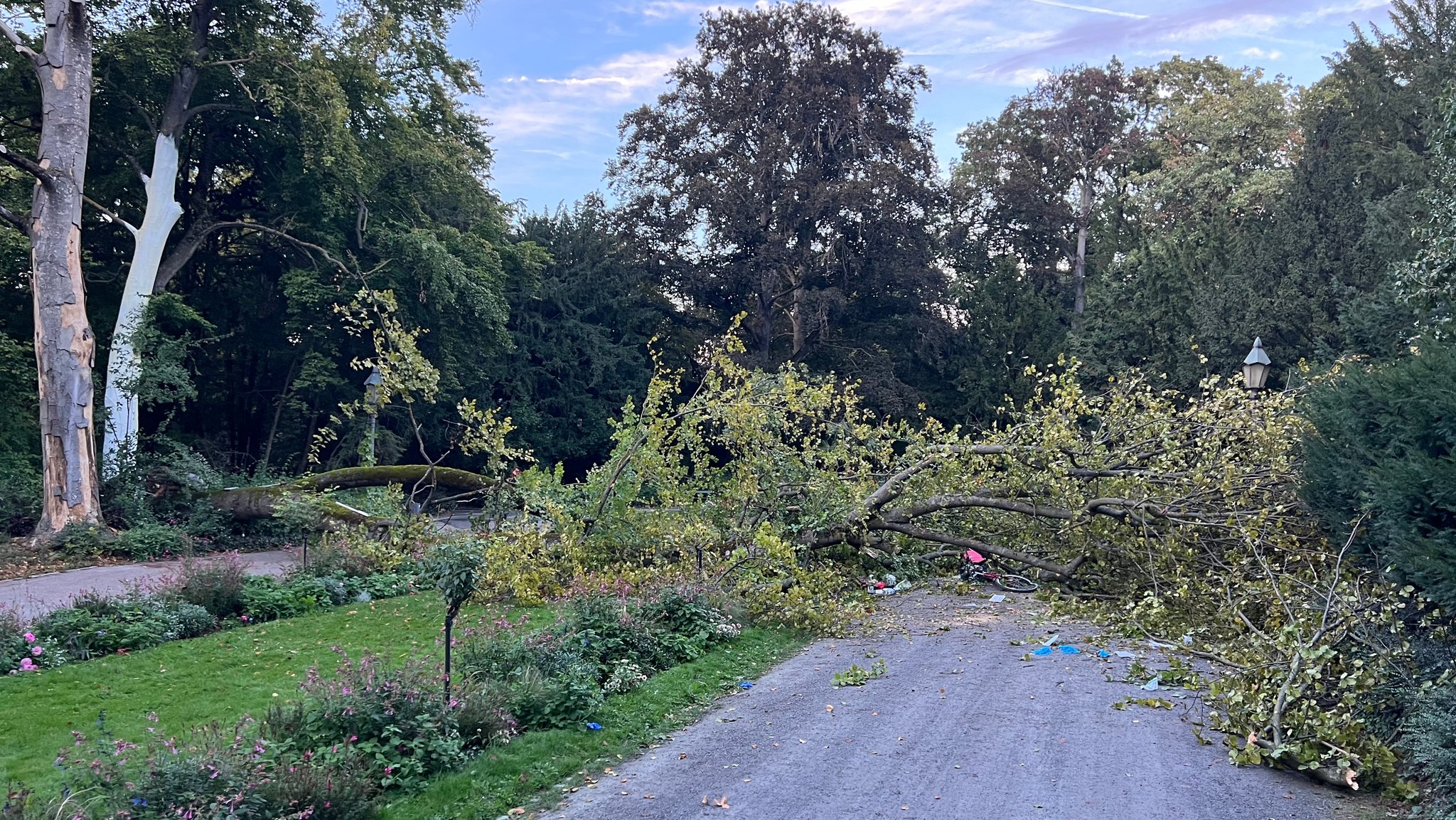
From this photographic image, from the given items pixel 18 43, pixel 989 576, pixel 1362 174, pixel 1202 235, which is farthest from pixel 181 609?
pixel 1202 235

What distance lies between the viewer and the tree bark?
42.4 ft

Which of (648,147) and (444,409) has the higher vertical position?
(648,147)

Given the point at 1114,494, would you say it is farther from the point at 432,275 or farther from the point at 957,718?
the point at 432,275

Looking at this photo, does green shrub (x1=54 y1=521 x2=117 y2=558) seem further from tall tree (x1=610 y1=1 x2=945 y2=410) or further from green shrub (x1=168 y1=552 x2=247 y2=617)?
tall tree (x1=610 y1=1 x2=945 y2=410)

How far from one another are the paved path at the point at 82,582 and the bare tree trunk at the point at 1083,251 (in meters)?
24.6

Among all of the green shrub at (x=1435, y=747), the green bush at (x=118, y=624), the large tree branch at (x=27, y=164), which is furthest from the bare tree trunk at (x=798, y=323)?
the green shrub at (x=1435, y=747)

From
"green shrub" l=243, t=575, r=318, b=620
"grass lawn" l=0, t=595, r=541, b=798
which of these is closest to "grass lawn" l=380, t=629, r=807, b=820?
"grass lawn" l=0, t=595, r=541, b=798

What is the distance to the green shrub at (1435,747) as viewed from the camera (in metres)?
4.04

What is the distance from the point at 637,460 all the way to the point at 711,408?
39.3 inches

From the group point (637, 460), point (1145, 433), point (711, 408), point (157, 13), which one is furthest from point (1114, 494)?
point (157, 13)

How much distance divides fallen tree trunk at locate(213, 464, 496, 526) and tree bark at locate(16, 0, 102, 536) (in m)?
1.89

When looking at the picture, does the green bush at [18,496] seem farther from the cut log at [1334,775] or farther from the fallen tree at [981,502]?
the cut log at [1334,775]

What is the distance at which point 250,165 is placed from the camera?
1900 cm

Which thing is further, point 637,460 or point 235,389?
point 235,389
